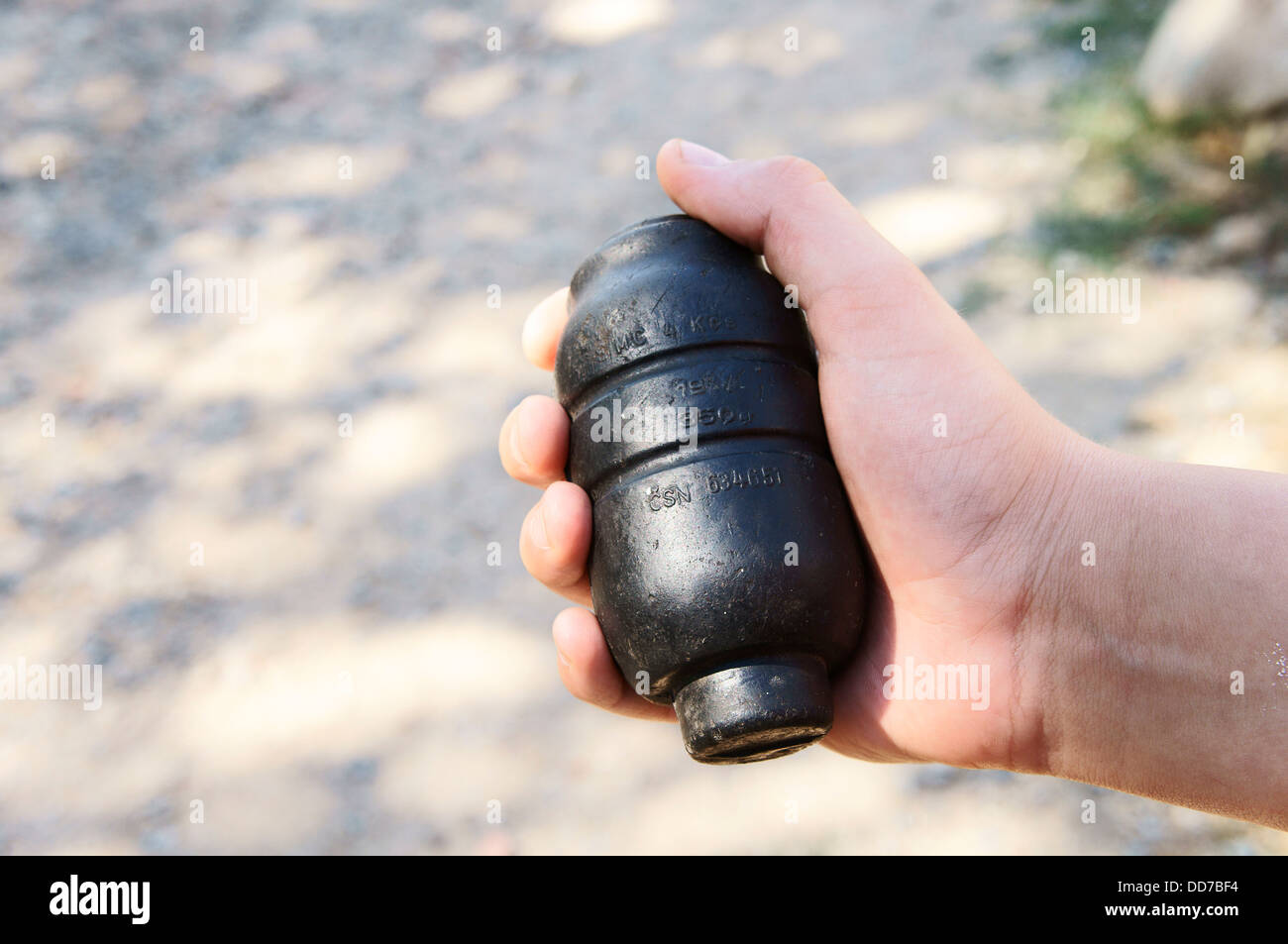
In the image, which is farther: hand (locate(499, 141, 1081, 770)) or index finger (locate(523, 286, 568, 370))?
index finger (locate(523, 286, 568, 370))

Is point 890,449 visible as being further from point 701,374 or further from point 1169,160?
point 1169,160

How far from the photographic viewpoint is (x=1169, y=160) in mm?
5238

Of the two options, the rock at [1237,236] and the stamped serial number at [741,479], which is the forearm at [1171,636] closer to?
the stamped serial number at [741,479]

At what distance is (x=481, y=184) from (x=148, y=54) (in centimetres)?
223

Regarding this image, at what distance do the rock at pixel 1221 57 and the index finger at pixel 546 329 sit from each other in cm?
375

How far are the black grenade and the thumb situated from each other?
0.61 ft

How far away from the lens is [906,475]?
101 inches

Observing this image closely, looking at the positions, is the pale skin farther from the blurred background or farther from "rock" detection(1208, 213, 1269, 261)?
"rock" detection(1208, 213, 1269, 261)

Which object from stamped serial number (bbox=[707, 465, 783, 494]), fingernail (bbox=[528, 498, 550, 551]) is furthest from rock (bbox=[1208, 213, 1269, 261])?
fingernail (bbox=[528, 498, 550, 551])

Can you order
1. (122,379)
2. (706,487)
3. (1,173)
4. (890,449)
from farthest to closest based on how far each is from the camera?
(1,173) < (122,379) < (890,449) < (706,487)

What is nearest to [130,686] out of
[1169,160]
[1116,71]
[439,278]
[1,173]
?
[439,278]

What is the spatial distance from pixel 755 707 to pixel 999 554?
777 mm

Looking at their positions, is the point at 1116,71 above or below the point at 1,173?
above

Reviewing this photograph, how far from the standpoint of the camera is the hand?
2.56 m
